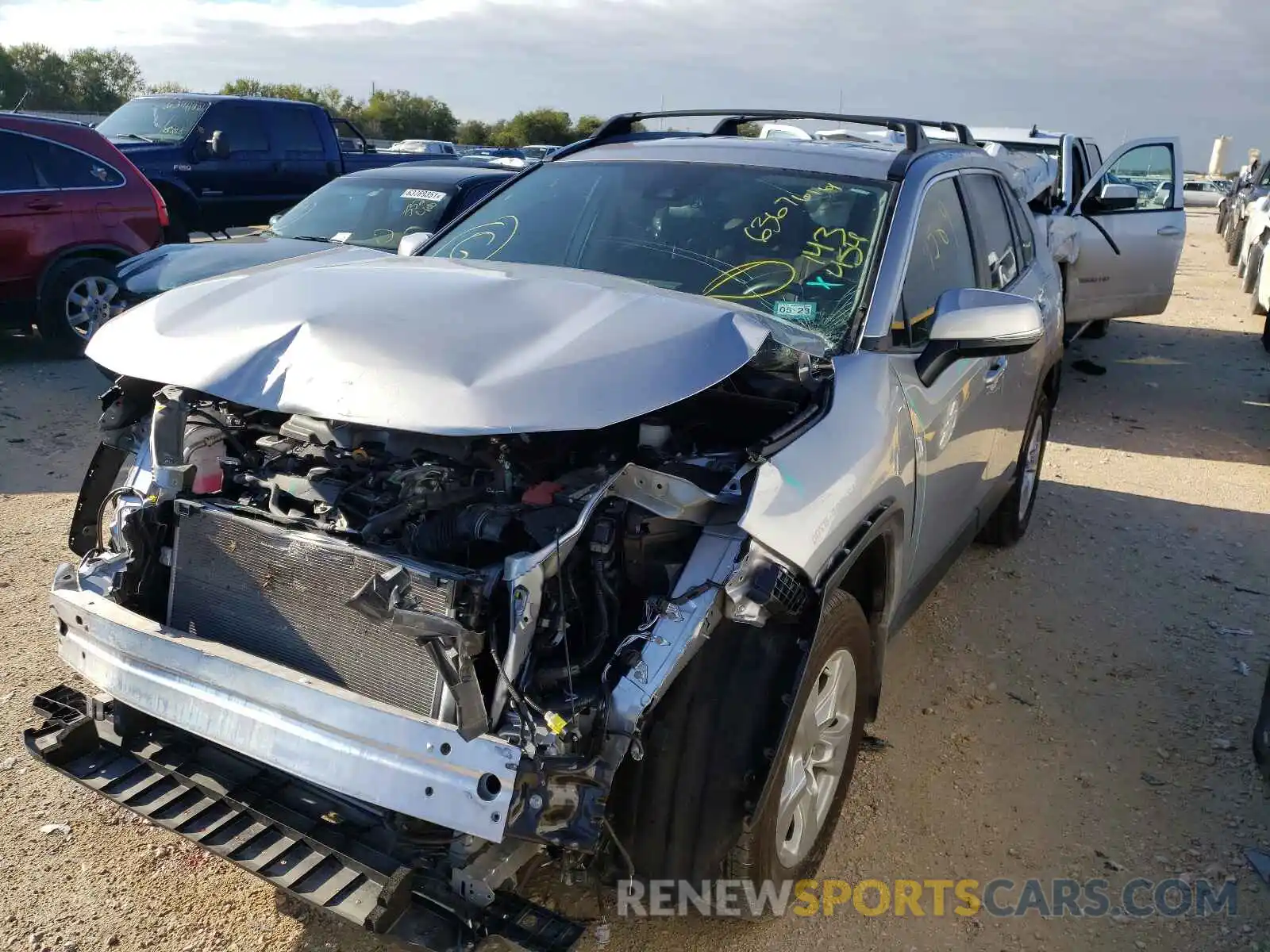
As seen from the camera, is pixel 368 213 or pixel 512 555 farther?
pixel 368 213

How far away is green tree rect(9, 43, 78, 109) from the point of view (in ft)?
127

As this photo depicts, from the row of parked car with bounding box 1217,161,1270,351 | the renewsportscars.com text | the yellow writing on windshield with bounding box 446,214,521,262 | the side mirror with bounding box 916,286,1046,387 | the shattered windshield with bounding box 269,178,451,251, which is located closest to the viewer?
the renewsportscars.com text

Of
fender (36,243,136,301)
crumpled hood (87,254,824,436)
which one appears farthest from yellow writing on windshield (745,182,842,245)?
fender (36,243,136,301)

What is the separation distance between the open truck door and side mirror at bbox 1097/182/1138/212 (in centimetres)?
1

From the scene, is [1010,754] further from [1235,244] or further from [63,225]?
[1235,244]

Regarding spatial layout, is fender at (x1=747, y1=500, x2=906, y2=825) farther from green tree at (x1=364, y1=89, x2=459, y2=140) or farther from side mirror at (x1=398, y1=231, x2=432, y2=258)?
green tree at (x1=364, y1=89, x2=459, y2=140)

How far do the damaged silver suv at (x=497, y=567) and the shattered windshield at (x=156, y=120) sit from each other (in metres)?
9.61

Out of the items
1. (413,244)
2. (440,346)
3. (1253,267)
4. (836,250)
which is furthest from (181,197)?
(1253,267)

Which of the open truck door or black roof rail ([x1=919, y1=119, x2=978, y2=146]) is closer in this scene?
black roof rail ([x1=919, y1=119, x2=978, y2=146])

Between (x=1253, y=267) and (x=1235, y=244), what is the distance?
5.96 m

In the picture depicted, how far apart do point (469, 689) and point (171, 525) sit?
45.8 inches

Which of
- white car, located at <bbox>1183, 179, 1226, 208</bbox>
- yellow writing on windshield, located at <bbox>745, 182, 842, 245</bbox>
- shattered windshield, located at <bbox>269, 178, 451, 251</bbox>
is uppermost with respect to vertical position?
white car, located at <bbox>1183, 179, 1226, 208</bbox>

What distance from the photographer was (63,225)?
8320 millimetres

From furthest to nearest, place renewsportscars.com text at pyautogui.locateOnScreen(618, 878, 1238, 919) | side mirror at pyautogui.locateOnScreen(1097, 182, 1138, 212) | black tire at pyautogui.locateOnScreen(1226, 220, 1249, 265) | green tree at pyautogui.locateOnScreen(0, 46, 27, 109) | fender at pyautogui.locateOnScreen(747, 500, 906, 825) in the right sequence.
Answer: green tree at pyautogui.locateOnScreen(0, 46, 27, 109) → black tire at pyautogui.locateOnScreen(1226, 220, 1249, 265) → side mirror at pyautogui.locateOnScreen(1097, 182, 1138, 212) → renewsportscars.com text at pyautogui.locateOnScreen(618, 878, 1238, 919) → fender at pyautogui.locateOnScreen(747, 500, 906, 825)
